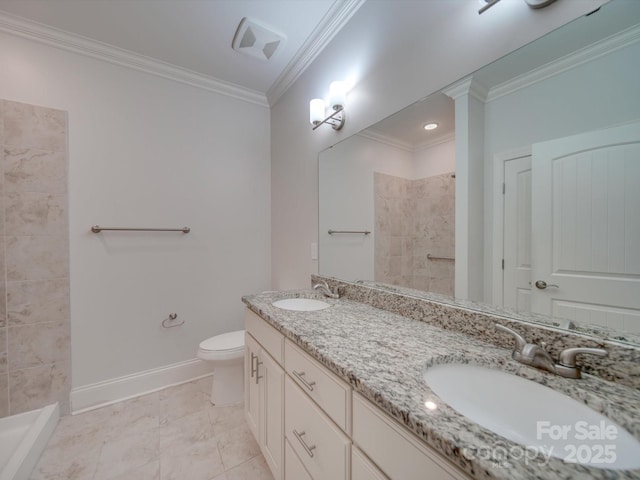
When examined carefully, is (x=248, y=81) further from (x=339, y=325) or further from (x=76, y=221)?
(x=339, y=325)

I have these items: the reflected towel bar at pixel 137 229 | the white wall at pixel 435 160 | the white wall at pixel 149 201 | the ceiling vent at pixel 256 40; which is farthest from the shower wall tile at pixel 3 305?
the white wall at pixel 435 160

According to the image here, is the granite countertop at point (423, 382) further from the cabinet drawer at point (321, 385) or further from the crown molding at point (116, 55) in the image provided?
the crown molding at point (116, 55)

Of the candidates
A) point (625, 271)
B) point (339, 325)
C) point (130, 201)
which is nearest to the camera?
point (625, 271)

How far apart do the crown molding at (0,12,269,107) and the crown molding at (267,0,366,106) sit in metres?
0.34

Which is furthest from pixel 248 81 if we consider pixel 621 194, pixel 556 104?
pixel 621 194

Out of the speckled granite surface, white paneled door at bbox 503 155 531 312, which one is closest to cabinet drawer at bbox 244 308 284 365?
the speckled granite surface

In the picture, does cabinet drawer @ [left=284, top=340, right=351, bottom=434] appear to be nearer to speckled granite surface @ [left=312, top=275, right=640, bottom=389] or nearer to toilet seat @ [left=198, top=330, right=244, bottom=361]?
speckled granite surface @ [left=312, top=275, right=640, bottom=389]

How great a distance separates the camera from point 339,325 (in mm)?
1040

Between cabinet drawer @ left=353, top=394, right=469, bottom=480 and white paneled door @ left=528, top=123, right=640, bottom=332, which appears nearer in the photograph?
cabinet drawer @ left=353, top=394, right=469, bottom=480

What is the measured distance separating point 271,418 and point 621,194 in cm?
143

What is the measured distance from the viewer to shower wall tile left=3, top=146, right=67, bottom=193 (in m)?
1.56

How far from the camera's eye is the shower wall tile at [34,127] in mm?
1566

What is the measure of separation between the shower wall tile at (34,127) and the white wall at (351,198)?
171 cm

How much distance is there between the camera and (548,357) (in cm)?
67
